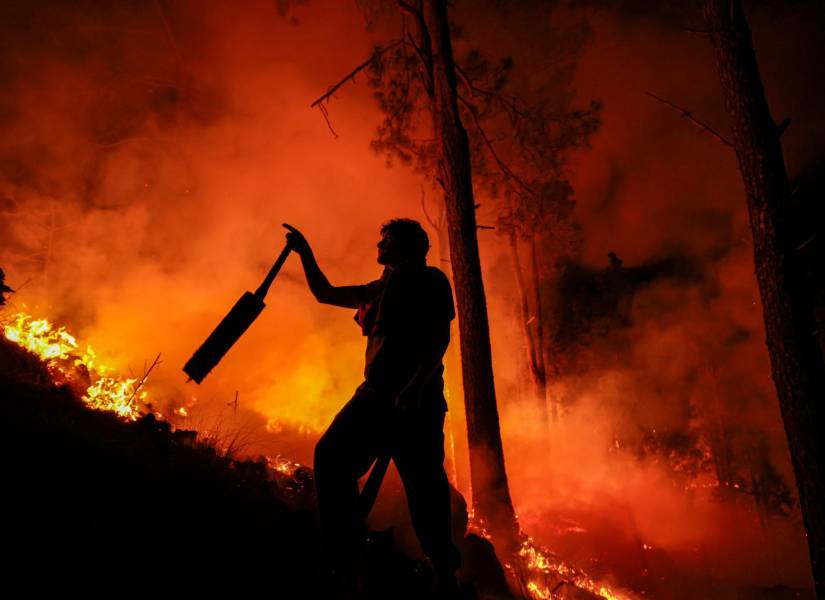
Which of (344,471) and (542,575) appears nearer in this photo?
(344,471)

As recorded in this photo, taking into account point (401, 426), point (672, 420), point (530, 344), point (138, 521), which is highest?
point (672, 420)

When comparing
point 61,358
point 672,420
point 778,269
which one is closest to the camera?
point 778,269

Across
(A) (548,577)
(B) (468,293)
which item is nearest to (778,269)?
(B) (468,293)

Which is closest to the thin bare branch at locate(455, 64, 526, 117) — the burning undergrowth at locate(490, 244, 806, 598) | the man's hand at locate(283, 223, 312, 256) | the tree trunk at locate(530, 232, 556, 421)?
the tree trunk at locate(530, 232, 556, 421)

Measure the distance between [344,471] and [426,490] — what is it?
0.49 meters

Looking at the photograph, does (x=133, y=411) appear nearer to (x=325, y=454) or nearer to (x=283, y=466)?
(x=283, y=466)

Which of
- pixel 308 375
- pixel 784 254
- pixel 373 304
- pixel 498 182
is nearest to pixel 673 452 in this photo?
pixel 498 182

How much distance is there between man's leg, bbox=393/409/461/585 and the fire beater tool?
3.74 ft

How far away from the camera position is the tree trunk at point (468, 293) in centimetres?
548

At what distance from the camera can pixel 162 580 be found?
2.35 meters

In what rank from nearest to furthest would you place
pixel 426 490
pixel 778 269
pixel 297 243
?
1. pixel 426 490
2. pixel 297 243
3. pixel 778 269

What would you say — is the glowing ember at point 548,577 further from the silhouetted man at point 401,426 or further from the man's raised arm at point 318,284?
the man's raised arm at point 318,284

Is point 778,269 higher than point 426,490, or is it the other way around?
point 778,269

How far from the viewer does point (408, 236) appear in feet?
10.2
